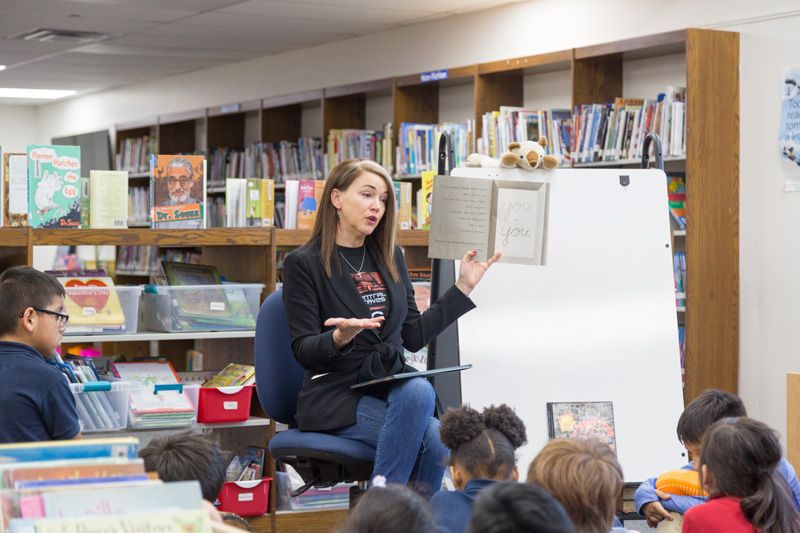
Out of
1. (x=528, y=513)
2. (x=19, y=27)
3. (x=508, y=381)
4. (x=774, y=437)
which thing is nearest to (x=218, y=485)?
(x=528, y=513)

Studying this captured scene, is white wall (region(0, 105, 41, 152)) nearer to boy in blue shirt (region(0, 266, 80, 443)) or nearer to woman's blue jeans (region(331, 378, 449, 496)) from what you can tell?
boy in blue shirt (region(0, 266, 80, 443))

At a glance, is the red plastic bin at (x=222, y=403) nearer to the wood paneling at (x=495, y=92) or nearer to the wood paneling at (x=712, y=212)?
the wood paneling at (x=712, y=212)

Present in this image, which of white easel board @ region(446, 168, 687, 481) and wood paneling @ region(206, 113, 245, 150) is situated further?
wood paneling @ region(206, 113, 245, 150)

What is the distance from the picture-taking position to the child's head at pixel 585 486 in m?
1.98

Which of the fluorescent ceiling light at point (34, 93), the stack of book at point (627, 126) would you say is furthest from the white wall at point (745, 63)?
the fluorescent ceiling light at point (34, 93)

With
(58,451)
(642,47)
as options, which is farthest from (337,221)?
(642,47)

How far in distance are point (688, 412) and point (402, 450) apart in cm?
77

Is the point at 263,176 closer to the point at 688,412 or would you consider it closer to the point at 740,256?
the point at 740,256

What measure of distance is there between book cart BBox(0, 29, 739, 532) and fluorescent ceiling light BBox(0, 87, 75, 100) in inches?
192

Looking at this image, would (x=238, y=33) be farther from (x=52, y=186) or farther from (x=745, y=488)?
(x=745, y=488)

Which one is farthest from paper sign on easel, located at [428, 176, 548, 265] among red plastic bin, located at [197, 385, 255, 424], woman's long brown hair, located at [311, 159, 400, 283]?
red plastic bin, located at [197, 385, 255, 424]

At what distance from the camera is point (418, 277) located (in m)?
4.50

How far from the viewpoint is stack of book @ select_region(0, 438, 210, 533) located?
4.59 ft

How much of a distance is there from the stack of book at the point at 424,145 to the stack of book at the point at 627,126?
87 centimetres
